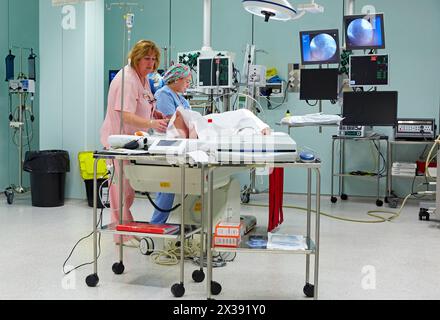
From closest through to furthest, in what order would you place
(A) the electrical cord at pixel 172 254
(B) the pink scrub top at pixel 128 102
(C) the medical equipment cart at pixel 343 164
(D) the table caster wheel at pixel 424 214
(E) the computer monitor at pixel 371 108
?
1. (A) the electrical cord at pixel 172 254
2. (B) the pink scrub top at pixel 128 102
3. (D) the table caster wheel at pixel 424 214
4. (E) the computer monitor at pixel 371 108
5. (C) the medical equipment cart at pixel 343 164

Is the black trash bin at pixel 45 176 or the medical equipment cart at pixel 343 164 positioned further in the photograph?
the medical equipment cart at pixel 343 164

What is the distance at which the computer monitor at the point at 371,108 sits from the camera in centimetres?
568

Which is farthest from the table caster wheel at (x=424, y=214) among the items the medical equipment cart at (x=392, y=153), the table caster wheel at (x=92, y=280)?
the table caster wheel at (x=92, y=280)

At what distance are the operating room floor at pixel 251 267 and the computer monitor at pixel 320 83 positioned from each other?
4.97ft

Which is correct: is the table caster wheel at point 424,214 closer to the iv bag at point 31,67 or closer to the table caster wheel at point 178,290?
the table caster wheel at point 178,290

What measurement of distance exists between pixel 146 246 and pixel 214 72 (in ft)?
8.28

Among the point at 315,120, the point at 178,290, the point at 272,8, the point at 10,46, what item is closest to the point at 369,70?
the point at 315,120

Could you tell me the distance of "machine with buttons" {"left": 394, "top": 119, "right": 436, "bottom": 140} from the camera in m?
5.75

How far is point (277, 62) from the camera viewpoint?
6664 millimetres

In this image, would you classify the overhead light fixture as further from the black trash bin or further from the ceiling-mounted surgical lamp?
the black trash bin

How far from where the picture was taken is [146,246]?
3531 mm

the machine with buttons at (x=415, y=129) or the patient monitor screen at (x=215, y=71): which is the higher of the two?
the patient monitor screen at (x=215, y=71)
